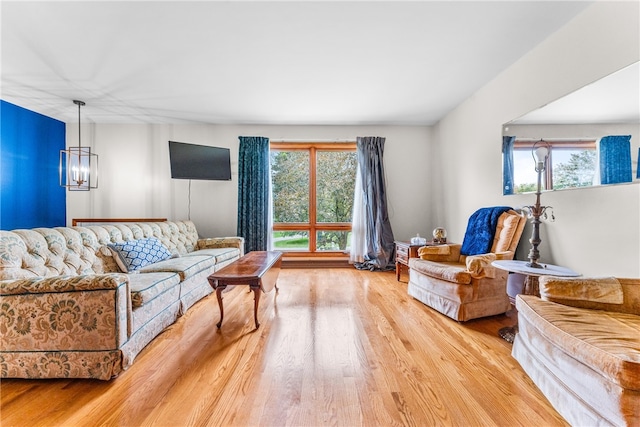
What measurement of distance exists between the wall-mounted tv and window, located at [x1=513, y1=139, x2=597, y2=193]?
12.5ft

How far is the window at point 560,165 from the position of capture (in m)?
2.02

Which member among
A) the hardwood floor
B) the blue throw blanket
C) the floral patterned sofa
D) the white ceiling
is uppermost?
the white ceiling

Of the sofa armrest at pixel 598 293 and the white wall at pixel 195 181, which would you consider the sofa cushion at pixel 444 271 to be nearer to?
the sofa armrest at pixel 598 293

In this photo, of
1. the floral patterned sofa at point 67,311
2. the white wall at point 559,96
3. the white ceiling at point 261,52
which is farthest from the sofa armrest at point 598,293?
the floral patterned sofa at point 67,311

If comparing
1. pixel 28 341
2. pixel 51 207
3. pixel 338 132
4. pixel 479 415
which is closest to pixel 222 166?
pixel 338 132

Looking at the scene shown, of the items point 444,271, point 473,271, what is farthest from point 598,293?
point 444,271

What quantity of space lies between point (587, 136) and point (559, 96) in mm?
431

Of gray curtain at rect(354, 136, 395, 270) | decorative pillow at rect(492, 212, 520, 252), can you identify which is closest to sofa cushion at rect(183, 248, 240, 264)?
gray curtain at rect(354, 136, 395, 270)

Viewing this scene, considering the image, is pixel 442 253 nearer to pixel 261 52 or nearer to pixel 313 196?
pixel 313 196

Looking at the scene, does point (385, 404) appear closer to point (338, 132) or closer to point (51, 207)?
point (338, 132)

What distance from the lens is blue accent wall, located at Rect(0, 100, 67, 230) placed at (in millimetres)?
3469

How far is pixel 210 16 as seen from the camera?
79.3 inches

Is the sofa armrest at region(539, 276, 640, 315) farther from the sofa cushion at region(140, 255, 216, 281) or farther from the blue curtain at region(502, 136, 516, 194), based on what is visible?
the sofa cushion at region(140, 255, 216, 281)

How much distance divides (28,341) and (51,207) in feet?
11.8
